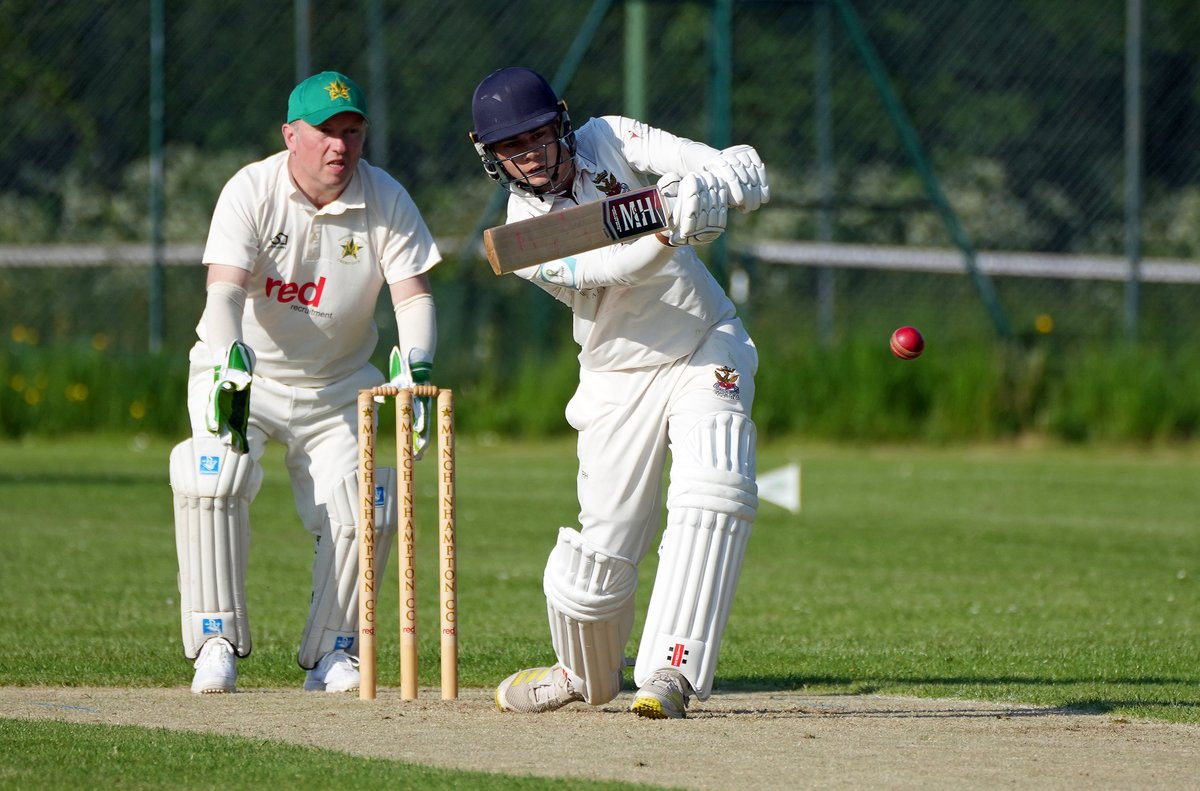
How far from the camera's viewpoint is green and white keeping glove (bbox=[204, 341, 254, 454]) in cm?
540

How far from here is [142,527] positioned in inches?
406

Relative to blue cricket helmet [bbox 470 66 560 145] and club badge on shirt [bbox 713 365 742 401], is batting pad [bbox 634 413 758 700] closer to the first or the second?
club badge on shirt [bbox 713 365 742 401]

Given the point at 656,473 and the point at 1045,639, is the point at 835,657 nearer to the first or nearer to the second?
the point at 1045,639

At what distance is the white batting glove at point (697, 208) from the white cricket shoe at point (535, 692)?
1.31m

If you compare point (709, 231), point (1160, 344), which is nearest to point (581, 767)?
point (709, 231)

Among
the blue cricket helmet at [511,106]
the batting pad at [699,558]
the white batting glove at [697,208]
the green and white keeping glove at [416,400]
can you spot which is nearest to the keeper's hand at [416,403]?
the green and white keeping glove at [416,400]

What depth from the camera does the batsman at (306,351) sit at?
5.82m

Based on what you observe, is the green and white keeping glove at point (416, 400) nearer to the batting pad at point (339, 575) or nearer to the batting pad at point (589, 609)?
the batting pad at point (339, 575)

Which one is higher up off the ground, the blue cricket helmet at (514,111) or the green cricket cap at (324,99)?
the green cricket cap at (324,99)

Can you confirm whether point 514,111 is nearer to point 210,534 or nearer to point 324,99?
point 324,99

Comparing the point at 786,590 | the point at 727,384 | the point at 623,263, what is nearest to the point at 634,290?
the point at 623,263

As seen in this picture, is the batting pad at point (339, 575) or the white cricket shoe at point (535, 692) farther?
the batting pad at point (339, 575)

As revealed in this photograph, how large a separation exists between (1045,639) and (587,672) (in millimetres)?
2270

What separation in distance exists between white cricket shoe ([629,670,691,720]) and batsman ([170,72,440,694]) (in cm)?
121
